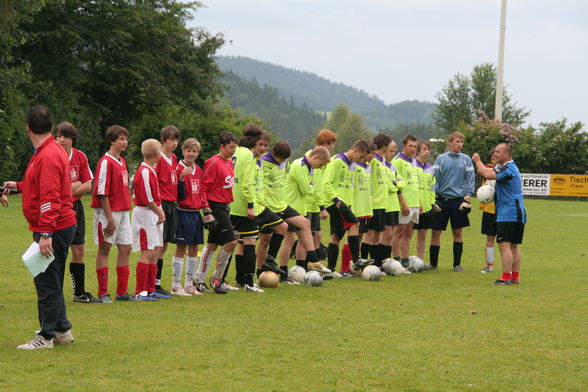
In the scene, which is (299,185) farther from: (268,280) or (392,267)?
(392,267)

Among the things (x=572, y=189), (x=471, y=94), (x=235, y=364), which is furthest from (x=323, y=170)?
(x=471, y=94)

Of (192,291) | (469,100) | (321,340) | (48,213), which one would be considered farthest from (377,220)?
(469,100)

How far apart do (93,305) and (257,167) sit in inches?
118

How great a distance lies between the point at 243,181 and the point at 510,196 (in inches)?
161

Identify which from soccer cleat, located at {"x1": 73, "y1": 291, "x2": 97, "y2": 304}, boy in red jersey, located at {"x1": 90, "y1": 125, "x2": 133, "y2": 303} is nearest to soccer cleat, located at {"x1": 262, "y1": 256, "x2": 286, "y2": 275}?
boy in red jersey, located at {"x1": 90, "y1": 125, "x2": 133, "y2": 303}

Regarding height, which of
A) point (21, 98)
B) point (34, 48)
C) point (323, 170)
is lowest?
point (323, 170)

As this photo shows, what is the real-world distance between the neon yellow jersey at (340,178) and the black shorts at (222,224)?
235cm

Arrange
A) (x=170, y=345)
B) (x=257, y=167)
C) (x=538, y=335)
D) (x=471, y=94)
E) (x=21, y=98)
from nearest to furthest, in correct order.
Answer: (x=170, y=345) < (x=538, y=335) < (x=257, y=167) < (x=21, y=98) < (x=471, y=94)

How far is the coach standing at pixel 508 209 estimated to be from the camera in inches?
487

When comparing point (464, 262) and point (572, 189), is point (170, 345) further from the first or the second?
point (572, 189)

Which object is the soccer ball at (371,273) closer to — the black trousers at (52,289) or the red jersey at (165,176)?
the red jersey at (165,176)

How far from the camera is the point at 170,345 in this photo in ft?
25.7

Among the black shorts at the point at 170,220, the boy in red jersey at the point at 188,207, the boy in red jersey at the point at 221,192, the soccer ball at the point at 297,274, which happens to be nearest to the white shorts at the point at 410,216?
the soccer ball at the point at 297,274

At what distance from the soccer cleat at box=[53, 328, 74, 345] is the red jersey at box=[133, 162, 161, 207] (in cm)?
266
